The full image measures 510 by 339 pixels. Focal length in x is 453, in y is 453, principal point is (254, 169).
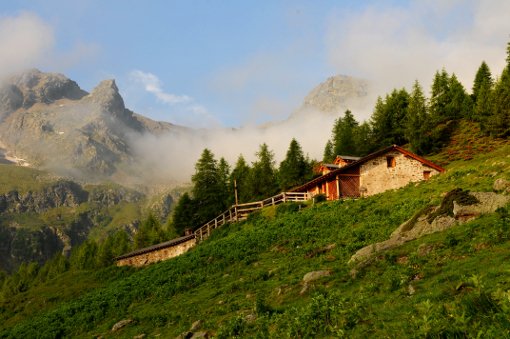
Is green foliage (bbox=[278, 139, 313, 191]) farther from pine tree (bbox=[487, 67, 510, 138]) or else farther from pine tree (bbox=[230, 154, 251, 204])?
pine tree (bbox=[487, 67, 510, 138])

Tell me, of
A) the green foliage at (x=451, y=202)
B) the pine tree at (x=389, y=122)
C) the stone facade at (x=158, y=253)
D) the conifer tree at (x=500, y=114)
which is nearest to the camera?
the green foliage at (x=451, y=202)

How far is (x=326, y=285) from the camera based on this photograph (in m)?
20.1

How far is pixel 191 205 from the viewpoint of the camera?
91.5 m

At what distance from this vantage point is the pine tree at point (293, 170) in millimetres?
89875

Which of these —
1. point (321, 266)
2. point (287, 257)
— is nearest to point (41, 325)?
point (287, 257)

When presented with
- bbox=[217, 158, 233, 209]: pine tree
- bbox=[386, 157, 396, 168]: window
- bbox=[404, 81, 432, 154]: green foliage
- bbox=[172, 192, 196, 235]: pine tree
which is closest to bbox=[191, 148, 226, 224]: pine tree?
bbox=[217, 158, 233, 209]: pine tree

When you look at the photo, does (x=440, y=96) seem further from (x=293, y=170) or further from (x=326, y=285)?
(x=326, y=285)

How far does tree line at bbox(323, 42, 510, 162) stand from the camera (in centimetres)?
7788

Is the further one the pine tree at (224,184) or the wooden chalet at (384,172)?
the pine tree at (224,184)

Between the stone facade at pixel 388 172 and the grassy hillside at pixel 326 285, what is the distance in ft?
40.3

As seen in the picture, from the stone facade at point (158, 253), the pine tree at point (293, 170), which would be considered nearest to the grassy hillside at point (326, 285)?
the stone facade at point (158, 253)

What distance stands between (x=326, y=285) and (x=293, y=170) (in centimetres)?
7002

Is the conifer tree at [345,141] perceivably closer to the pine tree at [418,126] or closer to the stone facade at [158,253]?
the pine tree at [418,126]

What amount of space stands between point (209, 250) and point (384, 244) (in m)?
21.2
